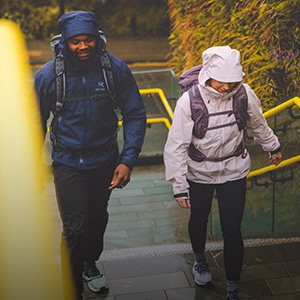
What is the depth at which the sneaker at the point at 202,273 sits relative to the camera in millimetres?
3666

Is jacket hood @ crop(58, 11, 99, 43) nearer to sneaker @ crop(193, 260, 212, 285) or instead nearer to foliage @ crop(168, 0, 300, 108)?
sneaker @ crop(193, 260, 212, 285)

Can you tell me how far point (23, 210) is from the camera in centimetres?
548

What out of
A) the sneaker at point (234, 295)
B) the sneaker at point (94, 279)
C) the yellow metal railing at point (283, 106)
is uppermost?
the yellow metal railing at point (283, 106)

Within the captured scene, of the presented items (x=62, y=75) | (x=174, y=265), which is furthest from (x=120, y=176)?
(x=174, y=265)

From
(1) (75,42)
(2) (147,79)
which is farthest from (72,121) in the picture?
(2) (147,79)

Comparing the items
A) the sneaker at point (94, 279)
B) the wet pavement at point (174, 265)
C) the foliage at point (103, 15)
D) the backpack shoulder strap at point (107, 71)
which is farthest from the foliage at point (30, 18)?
the backpack shoulder strap at point (107, 71)

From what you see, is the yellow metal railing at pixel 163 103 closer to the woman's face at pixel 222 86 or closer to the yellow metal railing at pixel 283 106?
the yellow metal railing at pixel 283 106

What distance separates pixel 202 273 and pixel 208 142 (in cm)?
98

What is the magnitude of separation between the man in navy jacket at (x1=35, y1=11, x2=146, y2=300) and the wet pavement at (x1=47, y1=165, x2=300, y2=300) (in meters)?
0.62

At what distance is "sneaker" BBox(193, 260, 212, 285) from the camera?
144 inches

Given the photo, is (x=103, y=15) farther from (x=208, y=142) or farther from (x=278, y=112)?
(x=208, y=142)

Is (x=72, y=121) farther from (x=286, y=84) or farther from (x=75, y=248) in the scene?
(x=286, y=84)

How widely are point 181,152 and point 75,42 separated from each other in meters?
0.89

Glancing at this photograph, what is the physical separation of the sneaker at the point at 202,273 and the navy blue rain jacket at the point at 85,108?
0.87 meters
